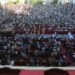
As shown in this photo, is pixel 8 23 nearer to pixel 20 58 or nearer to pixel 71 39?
pixel 20 58

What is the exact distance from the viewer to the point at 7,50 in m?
6.42

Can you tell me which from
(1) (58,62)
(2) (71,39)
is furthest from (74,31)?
(1) (58,62)

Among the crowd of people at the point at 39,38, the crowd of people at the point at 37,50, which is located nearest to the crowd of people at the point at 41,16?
the crowd of people at the point at 39,38

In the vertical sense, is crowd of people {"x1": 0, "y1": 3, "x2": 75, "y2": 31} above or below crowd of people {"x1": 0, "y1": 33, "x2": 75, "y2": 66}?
above

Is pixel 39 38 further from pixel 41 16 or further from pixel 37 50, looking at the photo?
pixel 41 16

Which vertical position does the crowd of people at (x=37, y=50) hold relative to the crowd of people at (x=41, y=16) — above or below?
below

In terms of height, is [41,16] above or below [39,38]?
above

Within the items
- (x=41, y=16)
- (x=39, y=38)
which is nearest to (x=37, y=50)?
(x=39, y=38)

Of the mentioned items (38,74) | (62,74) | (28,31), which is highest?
(28,31)

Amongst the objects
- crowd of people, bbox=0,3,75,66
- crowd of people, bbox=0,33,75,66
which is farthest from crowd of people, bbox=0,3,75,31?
crowd of people, bbox=0,33,75,66

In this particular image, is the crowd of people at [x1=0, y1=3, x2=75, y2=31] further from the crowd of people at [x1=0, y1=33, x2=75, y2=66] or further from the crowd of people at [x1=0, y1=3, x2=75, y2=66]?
the crowd of people at [x1=0, y1=33, x2=75, y2=66]

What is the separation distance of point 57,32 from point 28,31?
60 centimetres

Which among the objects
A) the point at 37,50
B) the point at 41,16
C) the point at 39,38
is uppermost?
the point at 41,16

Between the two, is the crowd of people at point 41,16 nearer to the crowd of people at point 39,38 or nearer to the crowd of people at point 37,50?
the crowd of people at point 39,38
